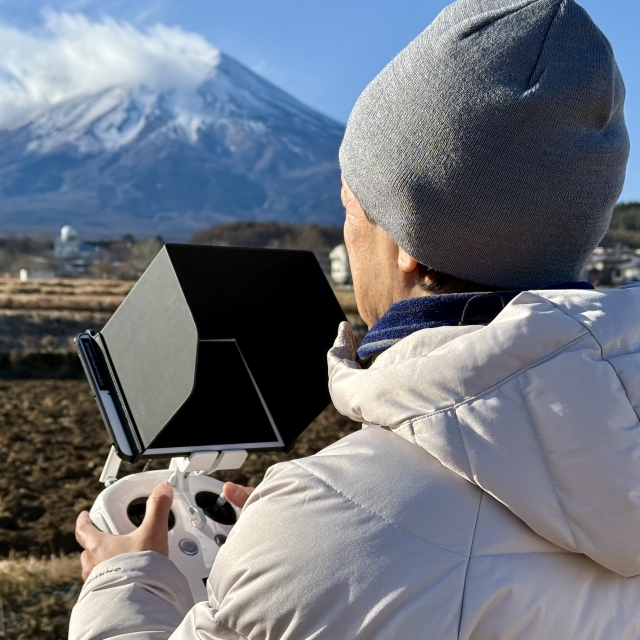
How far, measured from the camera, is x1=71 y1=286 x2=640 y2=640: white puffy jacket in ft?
2.64

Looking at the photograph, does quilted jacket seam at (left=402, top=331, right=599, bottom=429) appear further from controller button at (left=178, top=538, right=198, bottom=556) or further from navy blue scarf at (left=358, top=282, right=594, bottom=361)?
controller button at (left=178, top=538, right=198, bottom=556)

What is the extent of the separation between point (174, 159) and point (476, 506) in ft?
548

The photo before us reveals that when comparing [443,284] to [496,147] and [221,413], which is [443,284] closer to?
[496,147]

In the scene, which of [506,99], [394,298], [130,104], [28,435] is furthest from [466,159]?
[130,104]

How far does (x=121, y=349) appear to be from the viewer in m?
1.65

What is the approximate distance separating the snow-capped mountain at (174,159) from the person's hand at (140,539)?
139m

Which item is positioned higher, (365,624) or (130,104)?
(365,624)

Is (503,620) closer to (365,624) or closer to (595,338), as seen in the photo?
(365,624)

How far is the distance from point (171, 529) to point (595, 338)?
1.00m

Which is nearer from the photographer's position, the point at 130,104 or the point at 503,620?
the point at 503,620

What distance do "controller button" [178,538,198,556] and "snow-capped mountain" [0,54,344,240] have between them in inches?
5467

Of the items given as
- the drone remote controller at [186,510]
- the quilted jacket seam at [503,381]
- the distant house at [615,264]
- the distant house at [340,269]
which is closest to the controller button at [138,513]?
the drone remote controller at [186,510]

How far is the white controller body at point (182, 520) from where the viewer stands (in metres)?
1.48

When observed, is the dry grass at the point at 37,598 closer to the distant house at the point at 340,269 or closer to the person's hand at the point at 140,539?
the person's hand at the point at 140,539
